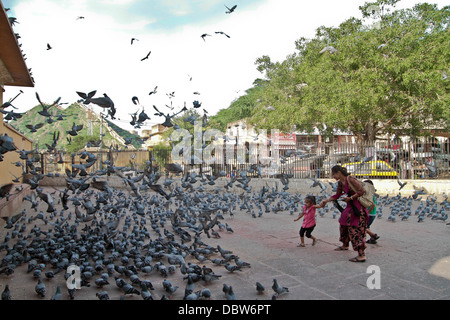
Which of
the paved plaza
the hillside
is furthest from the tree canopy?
the paved plaza

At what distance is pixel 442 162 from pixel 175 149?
11.2 m

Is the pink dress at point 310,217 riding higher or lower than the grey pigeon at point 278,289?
higher

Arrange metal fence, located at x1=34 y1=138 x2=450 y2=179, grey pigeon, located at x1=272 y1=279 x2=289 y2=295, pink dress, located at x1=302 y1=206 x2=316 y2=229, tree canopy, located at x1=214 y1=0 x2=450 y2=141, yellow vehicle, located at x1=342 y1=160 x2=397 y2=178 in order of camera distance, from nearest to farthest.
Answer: grey pigeon, located at x1=272 y1=279 x2=289 y2=295 → pink dress, located at x1=302 y1=206 x2=316 y2=229 → metal fence, located at x1=34 y1=138 x2=450 y2=179 → yellow vehicle, located at x1=342 y1=160 x2=397 y2=178 → tree canopy, located at x1=214 y1=0 x2=450 y2=141

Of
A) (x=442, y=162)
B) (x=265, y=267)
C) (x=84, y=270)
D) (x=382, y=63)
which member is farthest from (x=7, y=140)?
(x=382, y=63)

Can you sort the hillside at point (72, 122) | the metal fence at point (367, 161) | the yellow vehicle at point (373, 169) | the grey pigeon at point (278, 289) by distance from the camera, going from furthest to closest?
the yellow vehicle at point (373, 169) → the metal fence at point (367, 161) → the hillside at point (72, 122) → the grey pigeon at point (278, 289)

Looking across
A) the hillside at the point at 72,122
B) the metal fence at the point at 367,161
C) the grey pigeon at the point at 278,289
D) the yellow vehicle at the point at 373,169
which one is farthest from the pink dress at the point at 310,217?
the yellow vehicle at the point at 373,169

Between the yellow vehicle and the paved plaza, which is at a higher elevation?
the yellow vehicle

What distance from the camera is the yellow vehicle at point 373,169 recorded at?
14188 millimetres

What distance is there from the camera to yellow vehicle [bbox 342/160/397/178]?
14.2 meters

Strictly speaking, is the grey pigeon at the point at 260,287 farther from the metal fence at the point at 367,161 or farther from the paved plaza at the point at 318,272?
the metal fence at the point at 367,161

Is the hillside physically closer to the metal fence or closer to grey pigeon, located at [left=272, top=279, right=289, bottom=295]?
the metal fence

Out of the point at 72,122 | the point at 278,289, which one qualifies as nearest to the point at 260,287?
the point at 278,289

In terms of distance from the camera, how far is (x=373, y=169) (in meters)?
14.3

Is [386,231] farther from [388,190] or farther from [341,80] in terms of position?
[341,80]
